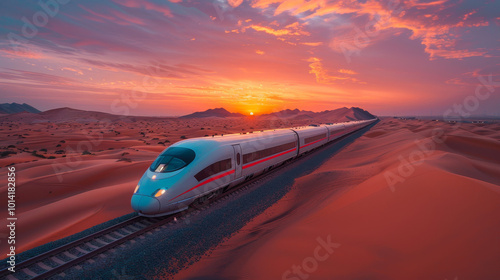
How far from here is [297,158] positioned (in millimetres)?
23625

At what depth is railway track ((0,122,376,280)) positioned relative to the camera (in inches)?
261

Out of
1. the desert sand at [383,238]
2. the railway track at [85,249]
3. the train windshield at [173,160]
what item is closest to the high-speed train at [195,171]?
the train windshield at [173,160]

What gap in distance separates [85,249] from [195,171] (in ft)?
14.7

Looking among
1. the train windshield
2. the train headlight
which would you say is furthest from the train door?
the train headlight

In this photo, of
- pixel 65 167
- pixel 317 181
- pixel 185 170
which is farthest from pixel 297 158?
pixel 65 167

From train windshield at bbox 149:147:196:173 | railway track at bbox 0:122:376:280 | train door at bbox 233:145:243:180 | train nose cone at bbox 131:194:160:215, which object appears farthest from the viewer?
train door at bbox 233:145:243:180

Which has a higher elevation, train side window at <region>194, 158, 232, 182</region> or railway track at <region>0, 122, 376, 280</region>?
train side window at <region>194, 158, 232, 182</region>

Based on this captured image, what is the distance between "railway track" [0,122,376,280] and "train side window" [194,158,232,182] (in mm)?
1650

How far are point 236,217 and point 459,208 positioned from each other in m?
7.31

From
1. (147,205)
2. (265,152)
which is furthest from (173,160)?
(265,152)

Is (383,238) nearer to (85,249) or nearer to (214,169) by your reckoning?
(214,169)

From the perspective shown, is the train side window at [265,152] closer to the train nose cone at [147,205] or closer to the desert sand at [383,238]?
the desert sand at [383,238]

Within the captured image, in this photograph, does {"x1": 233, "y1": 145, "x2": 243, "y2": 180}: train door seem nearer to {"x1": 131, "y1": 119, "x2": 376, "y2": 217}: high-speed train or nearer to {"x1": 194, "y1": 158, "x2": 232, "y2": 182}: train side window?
{"x1": 131, "y1": 119, "x2": 376, "y2": 217}: high-speed train

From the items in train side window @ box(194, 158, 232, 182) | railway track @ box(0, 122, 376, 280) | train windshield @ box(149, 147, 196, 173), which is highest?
train windshield @ box(149, 147, 196, 173)
